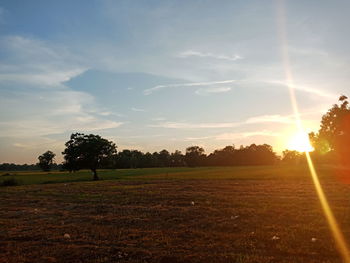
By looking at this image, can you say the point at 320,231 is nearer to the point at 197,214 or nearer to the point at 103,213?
the point at 197,214

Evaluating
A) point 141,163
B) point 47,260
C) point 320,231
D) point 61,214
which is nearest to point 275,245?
point 320,231

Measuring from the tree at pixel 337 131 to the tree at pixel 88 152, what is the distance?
5622 cm

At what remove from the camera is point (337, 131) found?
91.2 meters

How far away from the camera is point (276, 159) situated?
175750 millimetres

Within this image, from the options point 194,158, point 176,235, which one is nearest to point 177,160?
point 194,158

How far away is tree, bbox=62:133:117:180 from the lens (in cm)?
8494

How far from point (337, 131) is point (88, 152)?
63.5 meters

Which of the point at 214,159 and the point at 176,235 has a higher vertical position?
the point at 214,159

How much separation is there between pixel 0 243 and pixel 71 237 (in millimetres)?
2825

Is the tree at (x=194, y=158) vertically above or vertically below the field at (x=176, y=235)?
above

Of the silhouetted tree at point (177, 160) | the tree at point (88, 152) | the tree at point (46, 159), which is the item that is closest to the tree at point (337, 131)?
the tree at point (88, 152)

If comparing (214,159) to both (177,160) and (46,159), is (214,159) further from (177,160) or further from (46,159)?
(46,159)

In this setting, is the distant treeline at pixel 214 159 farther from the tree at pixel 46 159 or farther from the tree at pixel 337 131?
the tree at pixel 337 131

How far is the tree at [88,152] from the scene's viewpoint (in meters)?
84.9
